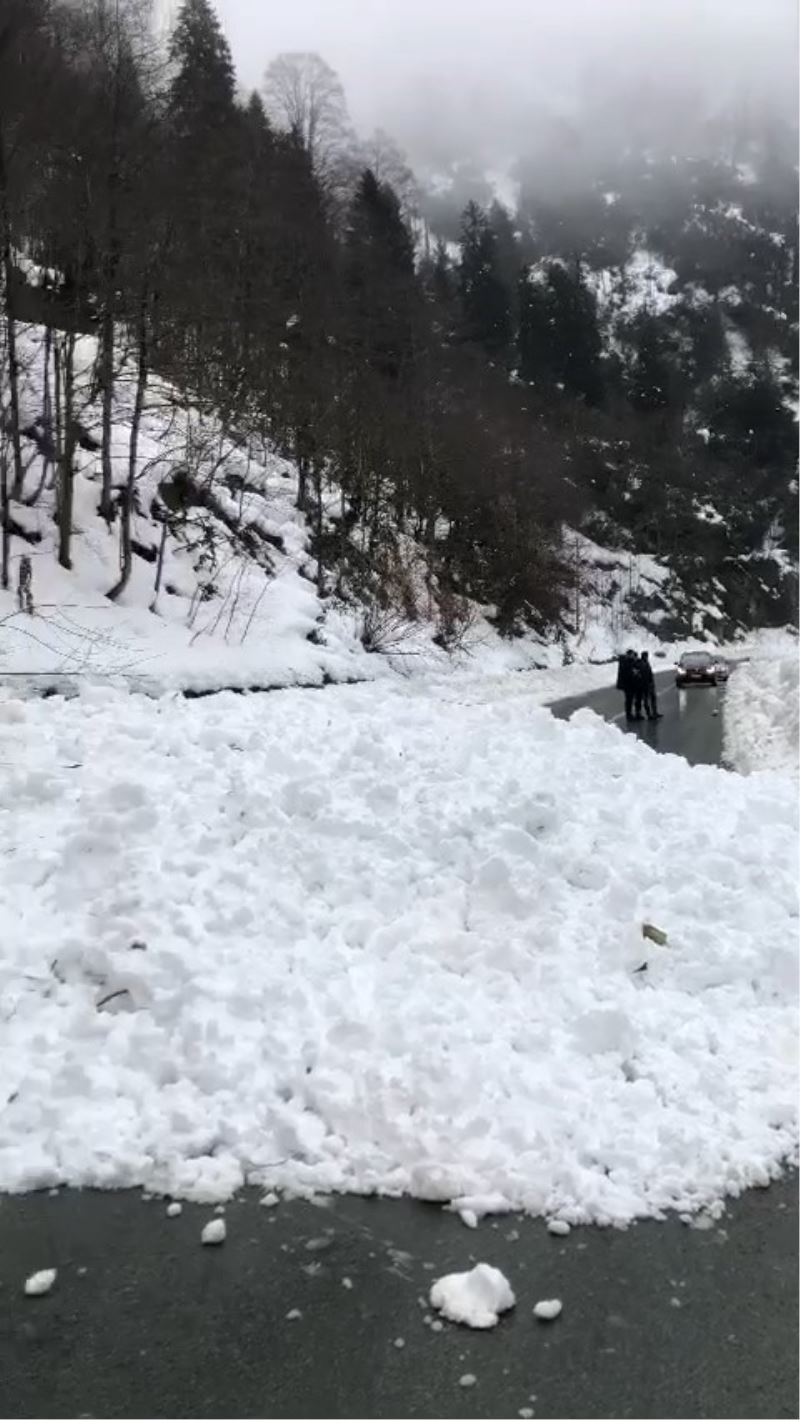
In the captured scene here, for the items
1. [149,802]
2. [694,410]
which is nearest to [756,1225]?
[149,802]

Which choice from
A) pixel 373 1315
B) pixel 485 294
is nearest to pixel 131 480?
pixel 373 1315

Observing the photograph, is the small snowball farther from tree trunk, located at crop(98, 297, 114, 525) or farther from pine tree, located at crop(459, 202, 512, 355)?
pine tree, located at crop(459, 202, 512, 355)

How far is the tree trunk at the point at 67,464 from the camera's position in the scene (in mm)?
20078

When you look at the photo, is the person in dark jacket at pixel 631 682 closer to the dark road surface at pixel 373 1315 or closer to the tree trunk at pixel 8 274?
the tree trunk at pixel 8 274

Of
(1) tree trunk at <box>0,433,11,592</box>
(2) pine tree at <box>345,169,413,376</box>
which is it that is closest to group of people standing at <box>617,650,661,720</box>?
(1) tree trunk at <box>0,433,11,592</box>

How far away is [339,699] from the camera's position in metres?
13.8

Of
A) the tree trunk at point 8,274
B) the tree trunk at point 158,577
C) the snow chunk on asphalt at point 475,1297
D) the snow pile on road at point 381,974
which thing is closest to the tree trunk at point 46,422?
the tree trunk at point 8,274

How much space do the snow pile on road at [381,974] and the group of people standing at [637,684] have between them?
13.2 metres

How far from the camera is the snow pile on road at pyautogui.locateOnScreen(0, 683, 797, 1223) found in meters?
4.93

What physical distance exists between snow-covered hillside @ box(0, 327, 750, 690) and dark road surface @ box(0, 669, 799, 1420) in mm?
9632

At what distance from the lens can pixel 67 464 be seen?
20.7m

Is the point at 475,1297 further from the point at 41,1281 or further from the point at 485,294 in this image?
the point at 485,294

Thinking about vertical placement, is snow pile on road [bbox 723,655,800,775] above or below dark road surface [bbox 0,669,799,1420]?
above

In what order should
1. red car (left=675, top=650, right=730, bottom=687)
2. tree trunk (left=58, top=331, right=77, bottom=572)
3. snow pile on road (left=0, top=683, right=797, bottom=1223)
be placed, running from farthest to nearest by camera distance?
red car (left=675, top=650, right=730, bottom=687), tree trunk (left=58, top=331, right=77, bottom=572), snow pile on road (left=0, top=683, right=797, bottom=1223)
